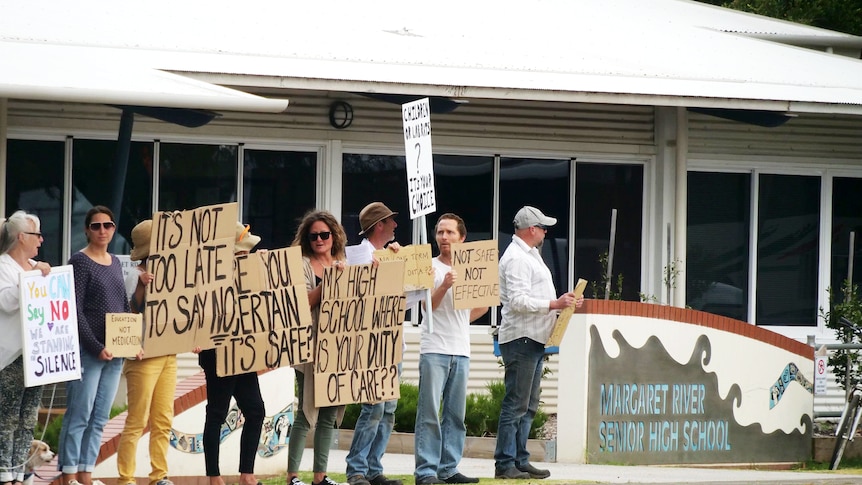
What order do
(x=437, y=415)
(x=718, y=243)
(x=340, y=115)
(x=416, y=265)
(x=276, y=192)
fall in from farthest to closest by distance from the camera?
(x=718, y=243) → (x=340, y=115) → (x=276, y=192) → (x=437, y=415) → (x=416, y=265)

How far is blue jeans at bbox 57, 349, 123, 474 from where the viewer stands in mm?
8125

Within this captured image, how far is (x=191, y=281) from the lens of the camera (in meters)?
8.27

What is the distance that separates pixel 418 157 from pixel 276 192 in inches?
187

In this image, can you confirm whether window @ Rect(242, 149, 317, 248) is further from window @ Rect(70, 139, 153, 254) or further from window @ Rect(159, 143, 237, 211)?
window @ Rect(70, 139, 153, 254)

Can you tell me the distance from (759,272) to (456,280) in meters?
7.38

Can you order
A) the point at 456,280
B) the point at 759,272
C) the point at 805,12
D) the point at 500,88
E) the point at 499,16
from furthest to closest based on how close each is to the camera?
the point at 805,12 < the point at 499,16 < the point at 759,272 < the point at 500,88 < the point at 456,280

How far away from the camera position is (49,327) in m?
7.87

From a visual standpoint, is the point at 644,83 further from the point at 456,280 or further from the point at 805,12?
the point at 805,12

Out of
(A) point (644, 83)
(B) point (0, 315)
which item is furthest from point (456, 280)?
(A) point (644, 83)

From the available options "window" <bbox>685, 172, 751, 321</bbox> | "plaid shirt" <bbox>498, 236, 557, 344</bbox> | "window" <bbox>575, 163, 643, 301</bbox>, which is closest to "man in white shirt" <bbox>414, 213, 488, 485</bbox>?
"plaid shirt" <bbox>498, 236, 557, 344</bbox>

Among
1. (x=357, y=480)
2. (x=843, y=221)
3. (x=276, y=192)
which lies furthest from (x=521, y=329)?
(x=843, y=221)

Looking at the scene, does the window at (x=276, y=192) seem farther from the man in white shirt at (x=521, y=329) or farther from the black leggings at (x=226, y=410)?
the black leggings at (x=226, y=410)

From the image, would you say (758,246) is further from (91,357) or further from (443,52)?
(91,357)

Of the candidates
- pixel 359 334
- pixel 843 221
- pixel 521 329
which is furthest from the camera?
pixel 843 221
